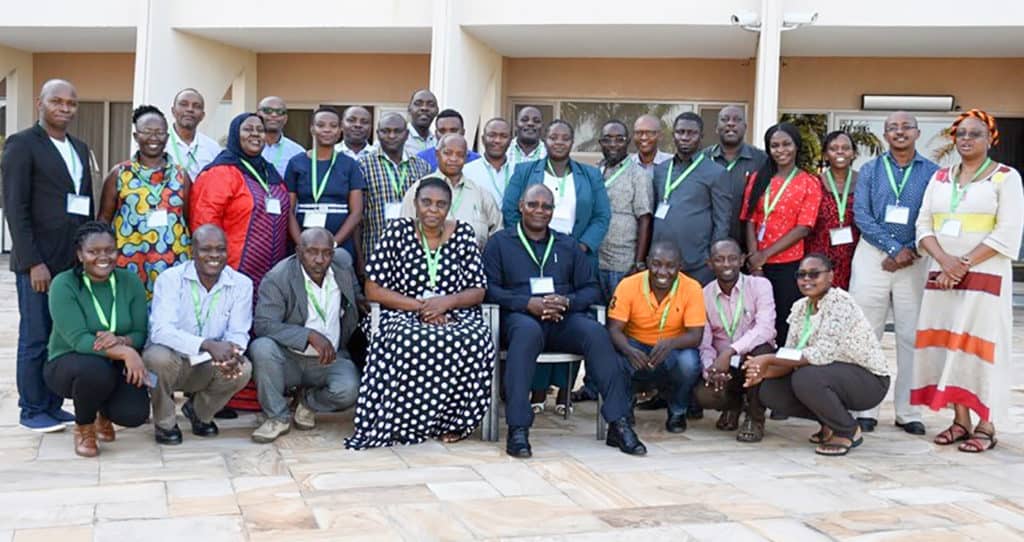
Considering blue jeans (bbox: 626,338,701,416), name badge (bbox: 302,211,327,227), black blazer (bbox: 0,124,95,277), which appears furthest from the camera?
name badge (bbox: 302,211,327,227)

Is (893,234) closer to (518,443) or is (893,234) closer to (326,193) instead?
(518,443)

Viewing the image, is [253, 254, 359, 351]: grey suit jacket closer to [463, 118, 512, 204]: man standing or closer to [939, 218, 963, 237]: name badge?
[463, 118, 512, 204]: man standing

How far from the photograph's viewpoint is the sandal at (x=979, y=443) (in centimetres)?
500

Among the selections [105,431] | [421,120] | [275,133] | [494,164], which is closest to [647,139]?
[494,164]

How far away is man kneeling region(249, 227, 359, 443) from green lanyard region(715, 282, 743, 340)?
1.89m

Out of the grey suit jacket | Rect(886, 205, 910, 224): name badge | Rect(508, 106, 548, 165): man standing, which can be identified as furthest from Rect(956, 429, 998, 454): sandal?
the grey suit jacket

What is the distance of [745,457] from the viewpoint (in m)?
4.78

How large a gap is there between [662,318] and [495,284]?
0.86 metres

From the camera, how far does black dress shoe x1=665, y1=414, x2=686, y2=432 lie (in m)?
5.32

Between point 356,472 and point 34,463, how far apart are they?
1361mm

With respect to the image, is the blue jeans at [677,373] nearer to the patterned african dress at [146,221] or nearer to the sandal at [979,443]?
the sandal at [979,443]

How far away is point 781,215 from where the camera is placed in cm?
541

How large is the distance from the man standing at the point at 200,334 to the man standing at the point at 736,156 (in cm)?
266

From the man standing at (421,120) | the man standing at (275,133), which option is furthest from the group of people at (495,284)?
the man standing at (421,120)
